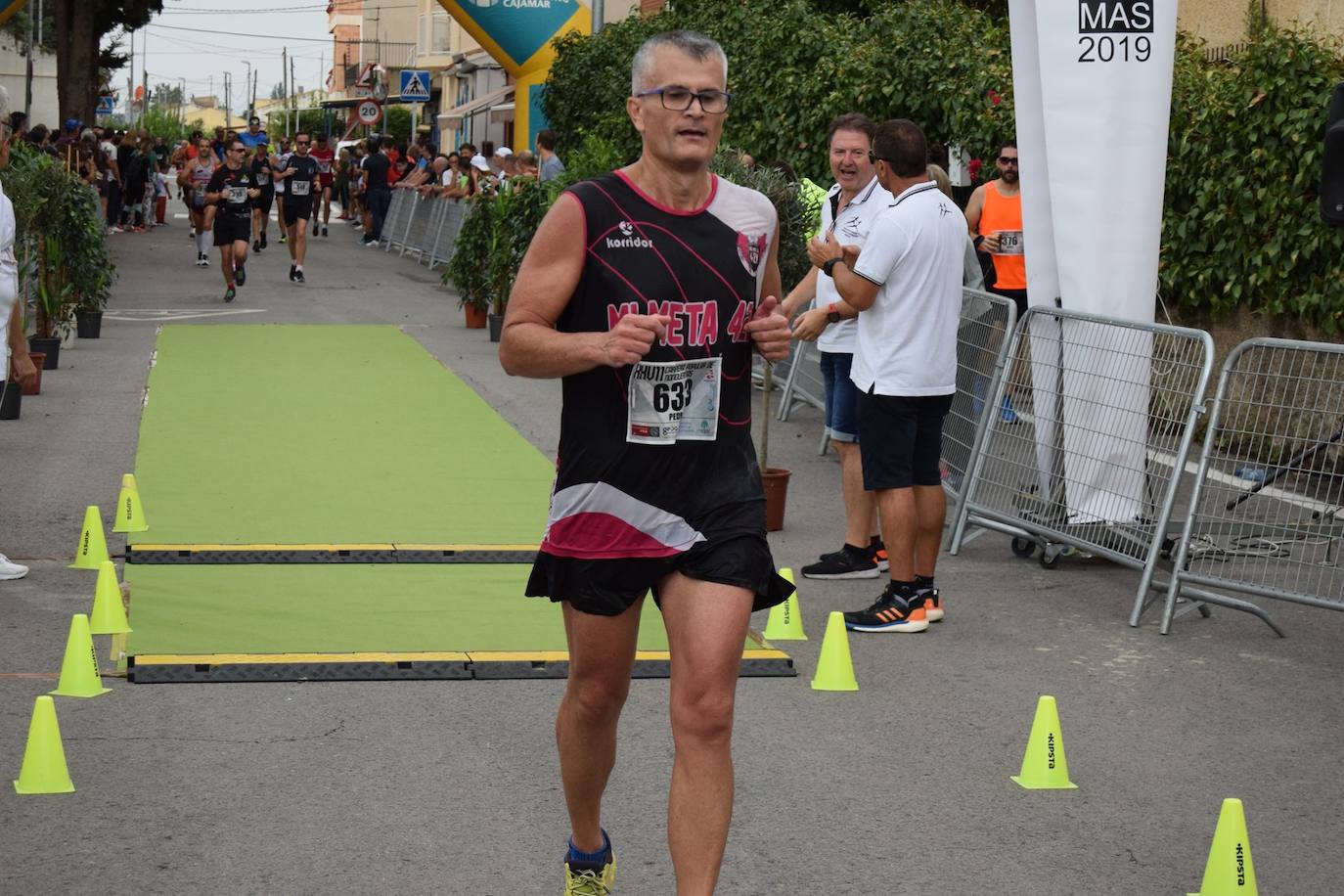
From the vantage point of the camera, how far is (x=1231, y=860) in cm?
479

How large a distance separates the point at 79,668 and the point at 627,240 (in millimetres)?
3179

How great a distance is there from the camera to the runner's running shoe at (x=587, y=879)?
15.2ft

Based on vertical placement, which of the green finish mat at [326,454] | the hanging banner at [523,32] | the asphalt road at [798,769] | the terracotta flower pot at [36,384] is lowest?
the asphalt road at [798,769]

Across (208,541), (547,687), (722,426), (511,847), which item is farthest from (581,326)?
(208,541)

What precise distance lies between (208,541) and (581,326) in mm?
5247

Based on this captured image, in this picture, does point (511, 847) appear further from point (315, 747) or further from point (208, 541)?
point (208, 541)

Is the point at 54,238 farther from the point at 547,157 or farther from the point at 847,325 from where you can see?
the point at 847,325

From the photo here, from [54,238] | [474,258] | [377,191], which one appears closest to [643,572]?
[54,238]

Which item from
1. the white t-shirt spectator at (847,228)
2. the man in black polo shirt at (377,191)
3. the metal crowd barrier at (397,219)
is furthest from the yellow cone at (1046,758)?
the man in black polo shirt at (377,191)

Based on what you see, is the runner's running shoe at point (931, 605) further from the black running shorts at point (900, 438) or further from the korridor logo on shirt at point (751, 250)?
the korridor logo on shirt at point (751, 250)

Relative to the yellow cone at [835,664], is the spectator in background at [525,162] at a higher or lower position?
higher

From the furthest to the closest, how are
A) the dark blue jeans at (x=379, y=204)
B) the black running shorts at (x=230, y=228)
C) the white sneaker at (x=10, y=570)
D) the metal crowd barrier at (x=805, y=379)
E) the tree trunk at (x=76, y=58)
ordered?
the tree trunk at (x=76, y=58), the dark blue jeans at (x=379, y=204), the black running shorts at (x=230, y=228), the metal crowd barrier at (x=805, y=379), the white sneaker at (x=10, y=570)

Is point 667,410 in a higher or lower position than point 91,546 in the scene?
higher

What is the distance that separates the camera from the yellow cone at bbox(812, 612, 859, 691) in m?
6.92
